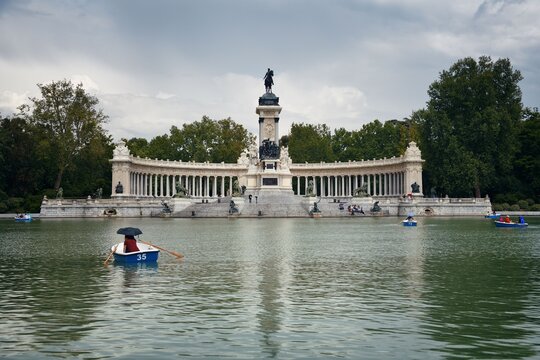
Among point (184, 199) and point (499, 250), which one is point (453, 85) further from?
point (499, 250)

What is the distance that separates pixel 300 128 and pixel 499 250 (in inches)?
4206

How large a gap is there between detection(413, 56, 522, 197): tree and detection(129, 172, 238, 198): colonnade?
3266 centimetres

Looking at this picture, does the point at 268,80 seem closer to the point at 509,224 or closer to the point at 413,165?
the point at 413,165

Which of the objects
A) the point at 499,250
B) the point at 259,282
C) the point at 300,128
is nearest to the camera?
the point at 259,282

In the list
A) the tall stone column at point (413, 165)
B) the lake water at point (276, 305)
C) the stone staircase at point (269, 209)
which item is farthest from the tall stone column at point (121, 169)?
the lake water at point (276, 305)

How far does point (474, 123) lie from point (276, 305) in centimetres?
8031

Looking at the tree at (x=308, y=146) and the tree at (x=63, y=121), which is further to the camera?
the tree at (x=308, y=146)

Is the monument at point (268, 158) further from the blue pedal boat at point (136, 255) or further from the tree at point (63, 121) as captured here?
the blue pedal boat at point (136, 255)

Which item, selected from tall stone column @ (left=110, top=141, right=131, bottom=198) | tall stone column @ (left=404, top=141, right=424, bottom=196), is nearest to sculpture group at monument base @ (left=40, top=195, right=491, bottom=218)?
tall stone column @ (left=404, top=141, right=424, bottom=196)

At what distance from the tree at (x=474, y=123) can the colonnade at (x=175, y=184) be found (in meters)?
32.7

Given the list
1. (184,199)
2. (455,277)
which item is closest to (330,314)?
(455,277)

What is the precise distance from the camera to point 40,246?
34.3 metres

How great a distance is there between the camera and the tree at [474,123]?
90125mm

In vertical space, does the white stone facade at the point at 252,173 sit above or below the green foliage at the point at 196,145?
below
